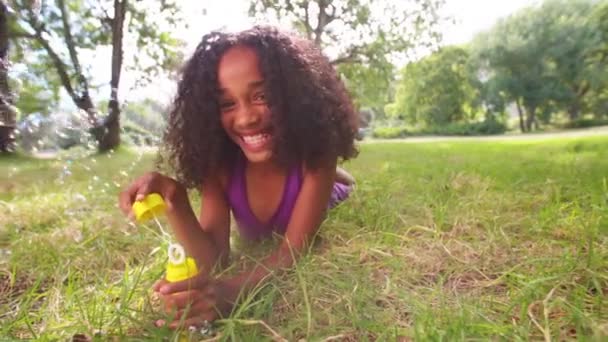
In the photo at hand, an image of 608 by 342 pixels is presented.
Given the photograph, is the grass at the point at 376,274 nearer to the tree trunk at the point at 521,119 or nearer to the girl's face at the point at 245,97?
the girl's face at the point at 245,97

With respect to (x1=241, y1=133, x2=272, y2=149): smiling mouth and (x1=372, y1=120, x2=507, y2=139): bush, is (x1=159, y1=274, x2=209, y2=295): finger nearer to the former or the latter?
(x1=241, y1=133, x2=272, y2=149): smiling mouth

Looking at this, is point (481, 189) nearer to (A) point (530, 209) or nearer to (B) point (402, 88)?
(A) point (530, 209)

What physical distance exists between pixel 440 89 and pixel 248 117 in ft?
41.9

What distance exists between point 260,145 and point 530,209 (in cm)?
101

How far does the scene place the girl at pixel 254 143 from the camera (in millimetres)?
1074

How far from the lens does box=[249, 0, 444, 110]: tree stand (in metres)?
3.45

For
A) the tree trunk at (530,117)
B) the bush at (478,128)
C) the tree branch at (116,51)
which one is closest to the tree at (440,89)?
the bush at (478,128)

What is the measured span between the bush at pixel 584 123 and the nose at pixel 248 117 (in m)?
9.42

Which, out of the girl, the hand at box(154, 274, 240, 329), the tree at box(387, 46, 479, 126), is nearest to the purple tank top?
the girl

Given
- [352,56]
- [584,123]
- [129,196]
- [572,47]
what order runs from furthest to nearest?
[584,123] < [352,56] < [572,47] < [129,196]

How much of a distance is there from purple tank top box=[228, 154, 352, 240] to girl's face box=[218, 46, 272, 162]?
0.16 meters

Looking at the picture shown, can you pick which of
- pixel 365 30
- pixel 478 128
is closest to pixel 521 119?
pixel 478 128

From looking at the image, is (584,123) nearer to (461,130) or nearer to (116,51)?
(461,130)

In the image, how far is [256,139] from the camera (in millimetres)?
1174
